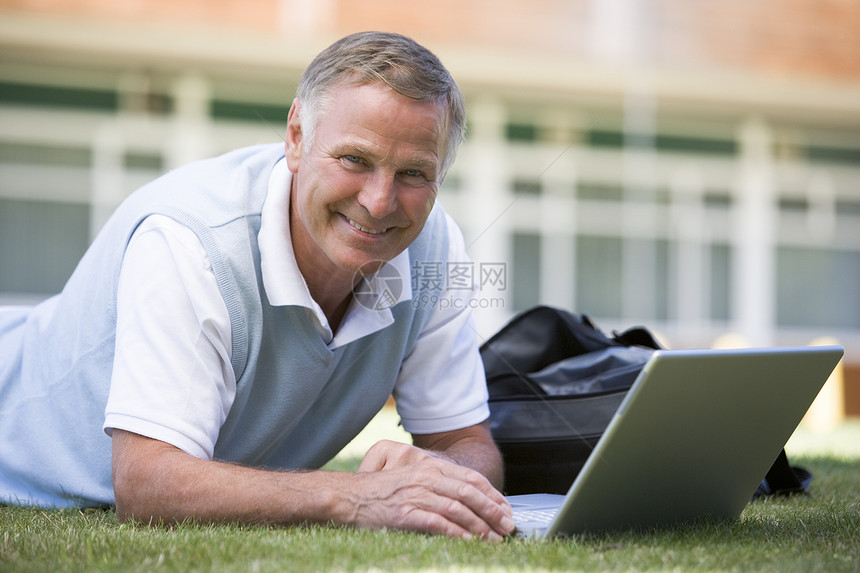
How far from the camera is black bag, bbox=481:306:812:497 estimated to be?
112 inches

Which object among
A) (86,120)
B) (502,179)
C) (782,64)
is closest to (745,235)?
(782,64)

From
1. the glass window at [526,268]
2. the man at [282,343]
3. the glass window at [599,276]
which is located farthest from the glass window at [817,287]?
the man at [282,343]

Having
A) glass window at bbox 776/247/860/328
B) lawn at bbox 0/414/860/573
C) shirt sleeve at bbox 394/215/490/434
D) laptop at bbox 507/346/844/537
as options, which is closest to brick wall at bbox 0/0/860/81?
glass window at bbox 776/247/860/328

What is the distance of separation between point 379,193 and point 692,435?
86cm

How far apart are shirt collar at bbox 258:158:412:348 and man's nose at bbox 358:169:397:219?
223 mm

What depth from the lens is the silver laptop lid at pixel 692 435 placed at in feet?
5.52

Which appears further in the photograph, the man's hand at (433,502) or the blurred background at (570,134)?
the blurred background at (570,134)

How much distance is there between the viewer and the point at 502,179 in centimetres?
1045

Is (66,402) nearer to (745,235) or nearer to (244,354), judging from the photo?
(244,354)

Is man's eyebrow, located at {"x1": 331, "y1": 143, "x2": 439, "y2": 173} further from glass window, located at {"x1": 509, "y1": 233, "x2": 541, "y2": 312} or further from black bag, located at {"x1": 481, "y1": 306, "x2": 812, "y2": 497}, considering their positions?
glass window, located at {"x1": 509, "y1": 233, "x2": 541, "y2": 312}

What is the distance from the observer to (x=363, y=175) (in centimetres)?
223

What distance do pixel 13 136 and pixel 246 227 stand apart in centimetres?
802

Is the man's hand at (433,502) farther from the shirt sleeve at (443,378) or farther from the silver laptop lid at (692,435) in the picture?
the shirt sleeve at (443,378)

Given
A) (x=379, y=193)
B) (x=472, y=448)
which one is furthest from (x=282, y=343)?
(x=472, y=448)
